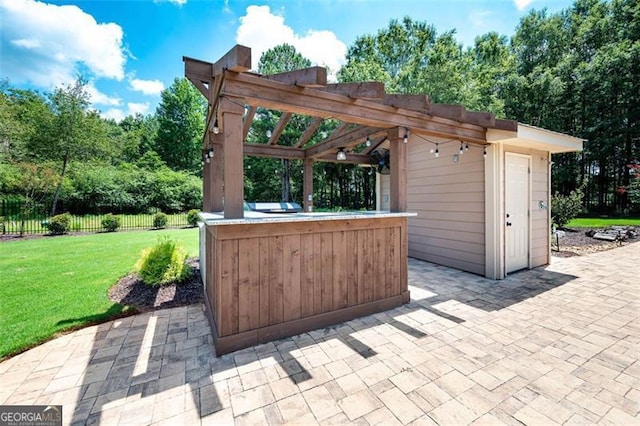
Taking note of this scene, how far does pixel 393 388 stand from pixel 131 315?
10.4 feet

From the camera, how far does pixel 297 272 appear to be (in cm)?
272

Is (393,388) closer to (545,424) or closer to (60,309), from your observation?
(545,424)

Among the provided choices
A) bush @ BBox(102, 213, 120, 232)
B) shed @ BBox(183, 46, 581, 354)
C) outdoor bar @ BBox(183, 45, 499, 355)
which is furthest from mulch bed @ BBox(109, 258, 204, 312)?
bush @ BBox(102, 213, 120, 232)

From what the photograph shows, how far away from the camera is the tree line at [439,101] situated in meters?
12.6

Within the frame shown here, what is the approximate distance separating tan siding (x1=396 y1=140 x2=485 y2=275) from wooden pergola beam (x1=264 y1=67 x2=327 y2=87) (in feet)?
11.7

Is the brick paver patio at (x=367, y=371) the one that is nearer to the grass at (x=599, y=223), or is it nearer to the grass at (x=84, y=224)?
the grass at (x=599, y=223)

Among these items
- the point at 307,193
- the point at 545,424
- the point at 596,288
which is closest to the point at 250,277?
the point at 545,424

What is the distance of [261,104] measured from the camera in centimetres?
260

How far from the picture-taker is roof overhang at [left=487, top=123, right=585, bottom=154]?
4.03m

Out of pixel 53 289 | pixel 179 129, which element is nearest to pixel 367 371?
pixel 53 289

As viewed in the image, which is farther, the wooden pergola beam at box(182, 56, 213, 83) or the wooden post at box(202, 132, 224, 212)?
the wooden post at box(202, 132, 224, 212)

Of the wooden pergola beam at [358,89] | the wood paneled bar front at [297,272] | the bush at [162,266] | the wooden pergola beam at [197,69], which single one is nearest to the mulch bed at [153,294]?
the bush at [162,266]

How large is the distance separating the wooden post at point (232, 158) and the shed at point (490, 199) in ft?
11.8

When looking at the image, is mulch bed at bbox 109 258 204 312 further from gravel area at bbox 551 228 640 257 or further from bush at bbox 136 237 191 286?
gravel area at bbox 551 228 640 257
